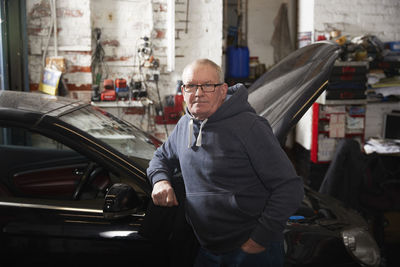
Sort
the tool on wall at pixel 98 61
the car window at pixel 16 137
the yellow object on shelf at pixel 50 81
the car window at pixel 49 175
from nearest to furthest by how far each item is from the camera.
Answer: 1. the car window at pixel 49 175
2. the car window at pixel 16 137
3. the yellow object on shelf at pixel 50 81
4. the tool on wall at pixel 98 61

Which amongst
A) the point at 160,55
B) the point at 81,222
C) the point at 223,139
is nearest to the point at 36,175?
the point at 81,222

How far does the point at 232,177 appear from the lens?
1.45 meters

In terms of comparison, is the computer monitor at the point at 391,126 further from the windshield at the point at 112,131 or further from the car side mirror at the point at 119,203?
the car side mirror at the point at 119,203

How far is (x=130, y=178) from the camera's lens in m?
1.74

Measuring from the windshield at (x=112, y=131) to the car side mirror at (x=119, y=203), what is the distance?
355mm

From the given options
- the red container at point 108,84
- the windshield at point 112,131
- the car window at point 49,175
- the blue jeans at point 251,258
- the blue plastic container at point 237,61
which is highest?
the blue plastic container at point 237,61

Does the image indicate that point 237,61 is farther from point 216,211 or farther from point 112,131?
point 216,211

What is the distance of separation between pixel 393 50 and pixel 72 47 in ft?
12.0

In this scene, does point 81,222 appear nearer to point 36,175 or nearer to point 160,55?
point 36,175

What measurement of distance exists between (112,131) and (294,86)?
3.18 feet

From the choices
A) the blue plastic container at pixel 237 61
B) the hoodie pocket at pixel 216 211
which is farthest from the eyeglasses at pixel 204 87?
the blue plastic container at pixel 237 61

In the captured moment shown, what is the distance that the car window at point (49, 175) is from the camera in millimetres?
1932

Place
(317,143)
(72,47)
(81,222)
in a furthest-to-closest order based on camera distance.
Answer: (317,143)
(72,47)
(81,222)

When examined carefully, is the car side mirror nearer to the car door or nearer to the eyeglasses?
the car door
